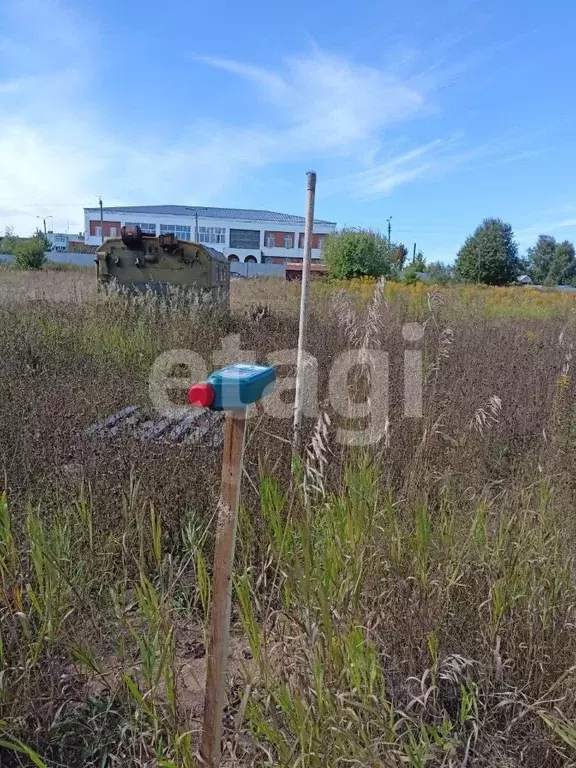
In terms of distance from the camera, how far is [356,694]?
4.44 feet

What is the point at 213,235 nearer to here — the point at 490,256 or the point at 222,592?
the point at 490,256

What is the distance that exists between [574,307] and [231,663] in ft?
50.0

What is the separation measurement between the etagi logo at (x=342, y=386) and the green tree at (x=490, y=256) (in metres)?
41.4

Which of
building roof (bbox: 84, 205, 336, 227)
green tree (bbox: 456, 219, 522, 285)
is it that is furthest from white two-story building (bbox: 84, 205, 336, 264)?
green tree (bbox: 456, 219, 522, 285)

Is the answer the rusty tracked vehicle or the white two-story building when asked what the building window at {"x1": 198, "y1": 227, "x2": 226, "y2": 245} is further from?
the rusty tracked vehicle

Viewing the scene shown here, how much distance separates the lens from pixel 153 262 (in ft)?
27.2

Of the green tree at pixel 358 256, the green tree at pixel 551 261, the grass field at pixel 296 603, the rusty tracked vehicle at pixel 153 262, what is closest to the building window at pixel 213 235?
the green tree at pixel 551 261

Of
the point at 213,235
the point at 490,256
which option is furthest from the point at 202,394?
the point at 213,235

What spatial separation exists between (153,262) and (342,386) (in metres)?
5.81

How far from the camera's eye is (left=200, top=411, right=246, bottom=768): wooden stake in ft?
4.00

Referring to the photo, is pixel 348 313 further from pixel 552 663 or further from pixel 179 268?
pixel 179 268

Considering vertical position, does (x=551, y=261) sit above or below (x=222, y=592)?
above

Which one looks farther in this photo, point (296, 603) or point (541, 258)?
point (541, 258)

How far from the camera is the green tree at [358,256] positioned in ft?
88.7
